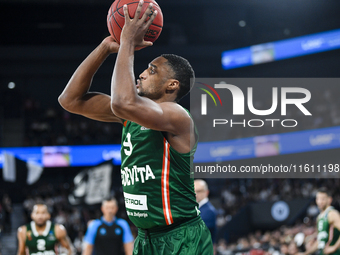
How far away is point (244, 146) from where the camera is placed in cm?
1612

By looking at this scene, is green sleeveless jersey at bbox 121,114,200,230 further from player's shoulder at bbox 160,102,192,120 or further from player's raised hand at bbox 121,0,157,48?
player's raised hand at bbox 121,0,157,48

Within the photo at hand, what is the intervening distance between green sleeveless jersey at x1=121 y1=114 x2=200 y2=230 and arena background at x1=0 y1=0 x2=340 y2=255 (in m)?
13.5

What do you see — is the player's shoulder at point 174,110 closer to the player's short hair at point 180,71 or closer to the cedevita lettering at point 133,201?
the player's short hair at point 180,71

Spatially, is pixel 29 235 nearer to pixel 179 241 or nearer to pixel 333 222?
pixel 179 241

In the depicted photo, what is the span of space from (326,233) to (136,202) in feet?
15.8

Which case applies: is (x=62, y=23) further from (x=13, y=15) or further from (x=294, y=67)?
(x=294, y=67)

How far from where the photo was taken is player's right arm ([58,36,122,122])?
2644mm

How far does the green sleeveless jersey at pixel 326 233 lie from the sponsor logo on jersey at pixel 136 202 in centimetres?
475

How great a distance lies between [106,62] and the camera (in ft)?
60.7

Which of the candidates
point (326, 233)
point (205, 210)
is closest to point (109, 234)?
point (205, 210)

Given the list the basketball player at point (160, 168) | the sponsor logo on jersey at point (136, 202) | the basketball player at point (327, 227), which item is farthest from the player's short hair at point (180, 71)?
the basketball player at point (327, 227)

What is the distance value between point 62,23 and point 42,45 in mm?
1385

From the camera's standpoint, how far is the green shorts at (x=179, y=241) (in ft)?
7.65

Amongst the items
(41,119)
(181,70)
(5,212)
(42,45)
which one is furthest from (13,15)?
(181,70)
